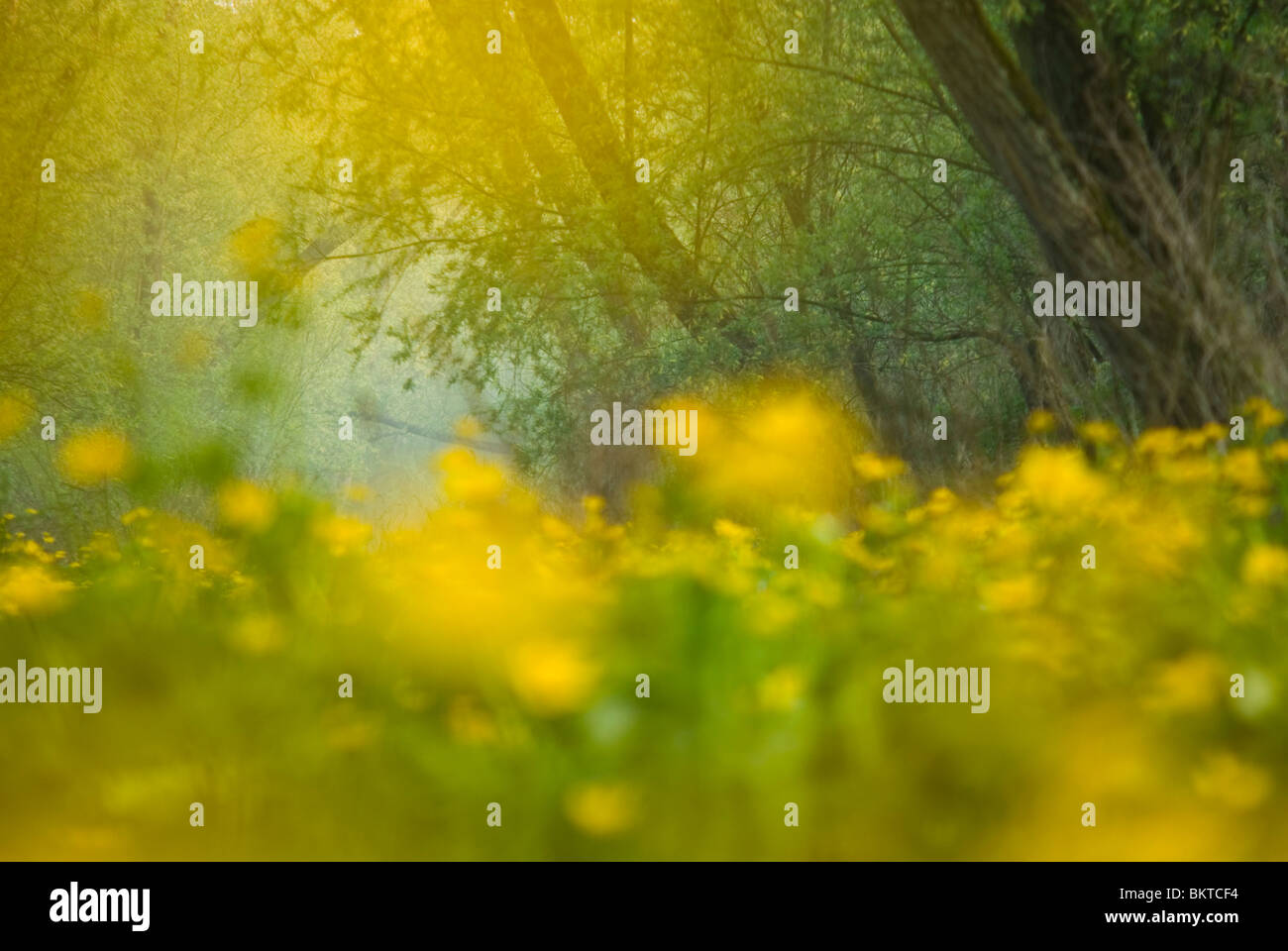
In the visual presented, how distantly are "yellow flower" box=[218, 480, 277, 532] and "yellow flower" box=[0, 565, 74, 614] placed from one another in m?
0.45

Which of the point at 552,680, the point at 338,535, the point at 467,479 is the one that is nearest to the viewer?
the point at 552,680

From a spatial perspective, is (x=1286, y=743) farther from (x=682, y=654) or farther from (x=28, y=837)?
(x=28, y=837)

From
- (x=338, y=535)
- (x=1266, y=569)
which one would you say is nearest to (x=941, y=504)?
(x=1266, y=569)

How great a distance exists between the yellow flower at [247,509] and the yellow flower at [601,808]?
3.84 ft

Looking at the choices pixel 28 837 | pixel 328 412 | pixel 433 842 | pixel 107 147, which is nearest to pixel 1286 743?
pixel 433 842

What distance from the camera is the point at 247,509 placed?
3.17 metres

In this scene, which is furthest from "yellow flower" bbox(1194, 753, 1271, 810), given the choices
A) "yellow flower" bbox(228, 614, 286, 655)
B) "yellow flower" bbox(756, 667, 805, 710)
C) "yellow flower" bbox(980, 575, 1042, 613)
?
"yellow flower" bbox(228, 614, 286, 655)

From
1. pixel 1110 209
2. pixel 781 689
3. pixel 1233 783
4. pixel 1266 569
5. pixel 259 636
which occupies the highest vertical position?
pixel 1110 209

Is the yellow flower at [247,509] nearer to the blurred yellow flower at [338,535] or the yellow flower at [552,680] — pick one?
the blurred yellow flower at [338,535]

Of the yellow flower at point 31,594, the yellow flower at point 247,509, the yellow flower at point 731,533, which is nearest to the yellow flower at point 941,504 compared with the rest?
the yellow flower at point 731,533

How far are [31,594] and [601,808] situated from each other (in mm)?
1609

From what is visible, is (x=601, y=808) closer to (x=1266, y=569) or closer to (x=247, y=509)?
(x=247, y=509)

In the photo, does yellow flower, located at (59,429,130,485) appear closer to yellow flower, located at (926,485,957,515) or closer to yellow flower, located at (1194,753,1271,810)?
yellow flower, located at (926,485,957,515)

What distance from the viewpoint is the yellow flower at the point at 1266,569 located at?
3.08 meters
